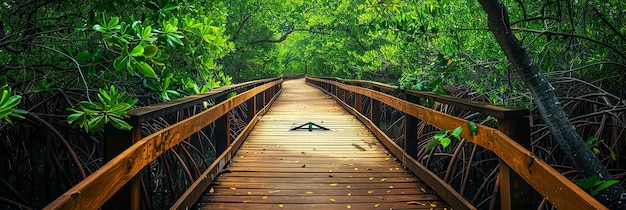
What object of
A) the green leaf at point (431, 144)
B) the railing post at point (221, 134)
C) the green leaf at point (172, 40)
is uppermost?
the green leaf at point (172, 40)

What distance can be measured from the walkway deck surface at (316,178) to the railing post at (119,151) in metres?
1.01

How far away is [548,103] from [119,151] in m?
2.55

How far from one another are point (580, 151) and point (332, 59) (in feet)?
62.0

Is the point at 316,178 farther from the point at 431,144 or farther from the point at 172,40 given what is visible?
the point at 172,40

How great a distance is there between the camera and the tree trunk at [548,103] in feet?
8.18

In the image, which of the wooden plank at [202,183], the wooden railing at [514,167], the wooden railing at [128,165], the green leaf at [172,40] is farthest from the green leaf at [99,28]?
the wooden railing at [514,167]

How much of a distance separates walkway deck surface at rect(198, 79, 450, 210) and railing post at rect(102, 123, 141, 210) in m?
1.01

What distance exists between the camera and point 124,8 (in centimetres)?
419

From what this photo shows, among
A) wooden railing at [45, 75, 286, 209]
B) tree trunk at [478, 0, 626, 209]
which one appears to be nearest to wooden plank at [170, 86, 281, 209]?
wooden railing at [45, 75, 286, 209]

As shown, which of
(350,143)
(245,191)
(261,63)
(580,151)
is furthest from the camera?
(261,63)

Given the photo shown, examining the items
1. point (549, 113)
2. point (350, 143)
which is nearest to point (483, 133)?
point (549, 113)

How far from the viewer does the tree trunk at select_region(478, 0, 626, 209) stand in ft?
8.18

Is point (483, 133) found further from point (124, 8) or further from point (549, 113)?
point (124, 8)

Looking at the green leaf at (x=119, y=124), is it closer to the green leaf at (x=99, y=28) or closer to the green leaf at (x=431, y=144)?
the green leaf at (x=99, y=28)
